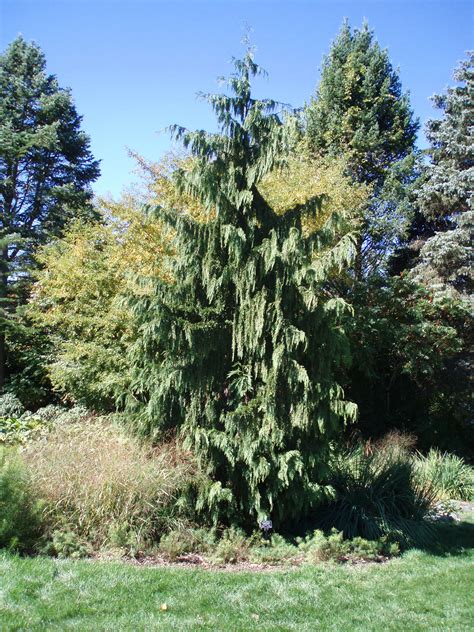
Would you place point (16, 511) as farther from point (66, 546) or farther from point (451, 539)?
point (451, 539)

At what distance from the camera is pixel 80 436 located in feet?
20.4

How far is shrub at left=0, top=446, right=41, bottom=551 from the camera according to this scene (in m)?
4.37

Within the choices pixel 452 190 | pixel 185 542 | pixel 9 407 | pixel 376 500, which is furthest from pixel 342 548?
pixel 452 190

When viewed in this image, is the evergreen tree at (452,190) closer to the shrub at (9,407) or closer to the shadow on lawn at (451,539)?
the shadow on lawn at (451,539)

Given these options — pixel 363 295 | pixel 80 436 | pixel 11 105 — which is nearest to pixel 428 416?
pixel 363 295

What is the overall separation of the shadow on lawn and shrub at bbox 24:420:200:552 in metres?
2.83

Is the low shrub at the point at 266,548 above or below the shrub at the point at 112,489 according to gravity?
below

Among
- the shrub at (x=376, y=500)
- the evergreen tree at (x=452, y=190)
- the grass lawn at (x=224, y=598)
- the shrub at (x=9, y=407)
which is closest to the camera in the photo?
the grass lawn at (x=224, y=598)

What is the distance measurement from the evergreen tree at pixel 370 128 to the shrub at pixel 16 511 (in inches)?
541

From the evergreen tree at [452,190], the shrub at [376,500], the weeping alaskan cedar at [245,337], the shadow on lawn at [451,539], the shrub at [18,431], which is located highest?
the evergreen tree at [452,190]

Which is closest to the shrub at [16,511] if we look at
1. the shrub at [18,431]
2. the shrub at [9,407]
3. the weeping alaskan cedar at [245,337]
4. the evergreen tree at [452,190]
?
the weeping alaskan cedar at [245,337]

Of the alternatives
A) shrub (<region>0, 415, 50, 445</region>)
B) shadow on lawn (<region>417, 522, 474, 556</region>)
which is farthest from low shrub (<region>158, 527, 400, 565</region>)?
shrub (<region>0, 415, 50, 445</region>)

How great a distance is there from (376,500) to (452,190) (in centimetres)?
1140

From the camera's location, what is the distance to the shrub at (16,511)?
4.37m
